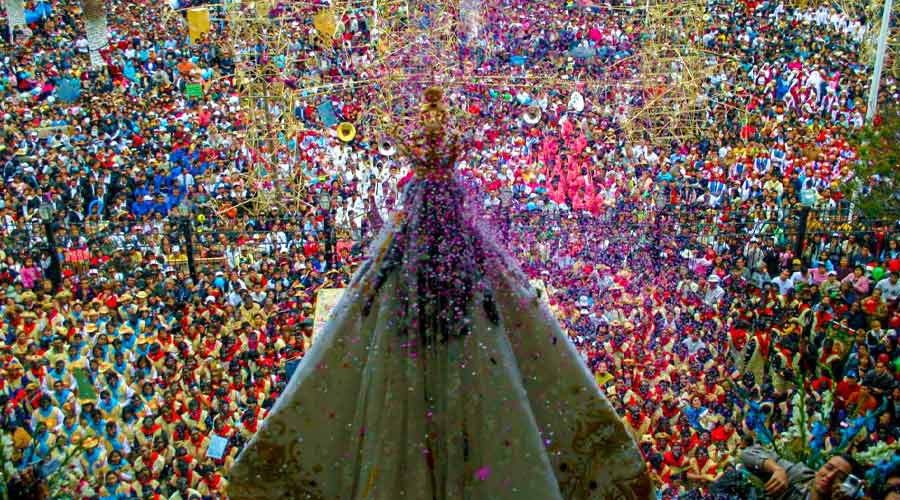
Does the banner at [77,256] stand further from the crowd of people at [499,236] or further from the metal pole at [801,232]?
the metal pole at [801,232]

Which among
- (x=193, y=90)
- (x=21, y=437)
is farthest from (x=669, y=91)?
(x=21, y=437)

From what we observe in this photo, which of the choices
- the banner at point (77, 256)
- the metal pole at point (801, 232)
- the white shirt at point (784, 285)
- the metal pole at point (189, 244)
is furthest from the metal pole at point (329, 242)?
the metal pole at point (801, 232)

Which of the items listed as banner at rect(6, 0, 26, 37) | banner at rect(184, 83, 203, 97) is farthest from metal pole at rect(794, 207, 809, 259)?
banner at rect(6, 0, 26, 37)

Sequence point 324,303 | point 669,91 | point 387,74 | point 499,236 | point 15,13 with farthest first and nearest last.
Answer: point 15,13
point 669,91
point 387,74
point 324,303
point 499,236

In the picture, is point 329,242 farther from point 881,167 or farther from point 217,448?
point 881,167

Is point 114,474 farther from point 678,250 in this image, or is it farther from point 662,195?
point 662,195

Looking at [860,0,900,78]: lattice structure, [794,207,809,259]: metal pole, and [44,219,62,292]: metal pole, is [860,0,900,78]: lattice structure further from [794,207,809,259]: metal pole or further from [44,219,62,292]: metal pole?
[44,219,62,292]: metal pole
